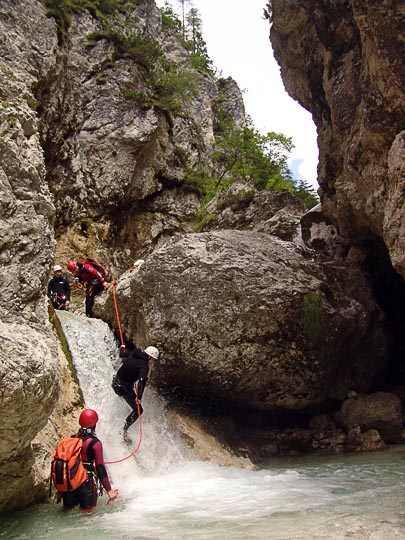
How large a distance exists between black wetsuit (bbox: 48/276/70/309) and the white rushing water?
8.52ft

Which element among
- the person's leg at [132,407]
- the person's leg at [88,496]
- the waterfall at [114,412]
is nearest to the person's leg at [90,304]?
the waterfall at [114,412]

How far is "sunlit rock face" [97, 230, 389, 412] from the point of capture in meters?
11.1

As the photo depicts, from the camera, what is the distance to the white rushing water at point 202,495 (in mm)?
5340

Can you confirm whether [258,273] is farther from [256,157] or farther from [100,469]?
[256,157]

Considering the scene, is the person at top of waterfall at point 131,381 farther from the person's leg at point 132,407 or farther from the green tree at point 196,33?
the green tree at point 196,33

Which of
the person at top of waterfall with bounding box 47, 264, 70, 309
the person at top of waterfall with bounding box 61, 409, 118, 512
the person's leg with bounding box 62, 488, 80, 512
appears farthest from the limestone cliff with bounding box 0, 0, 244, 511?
the person at top of waterfall with bounding box 47, 264, 70, 309

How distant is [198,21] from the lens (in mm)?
56594

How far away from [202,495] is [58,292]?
29.2 feet

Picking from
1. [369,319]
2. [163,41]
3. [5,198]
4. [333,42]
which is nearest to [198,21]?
[163,41]

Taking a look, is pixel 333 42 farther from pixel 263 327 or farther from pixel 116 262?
pixel 116 262

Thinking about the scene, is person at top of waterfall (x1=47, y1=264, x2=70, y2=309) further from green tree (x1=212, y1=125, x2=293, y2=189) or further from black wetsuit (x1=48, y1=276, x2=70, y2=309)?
green tree (x1=212, y1=125, x2=293, y2=189)

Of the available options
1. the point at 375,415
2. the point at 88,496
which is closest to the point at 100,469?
the point at 88,496

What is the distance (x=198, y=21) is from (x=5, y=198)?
57.6 m

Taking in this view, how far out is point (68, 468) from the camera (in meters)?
6.62
